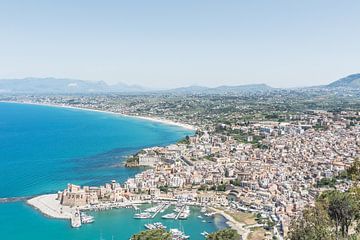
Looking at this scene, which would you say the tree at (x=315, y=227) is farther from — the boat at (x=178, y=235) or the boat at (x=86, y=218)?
the boat at (x=86, y=218)

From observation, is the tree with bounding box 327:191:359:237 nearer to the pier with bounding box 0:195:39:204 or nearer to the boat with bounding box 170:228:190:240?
the boat with bounding box 170:228:190:240

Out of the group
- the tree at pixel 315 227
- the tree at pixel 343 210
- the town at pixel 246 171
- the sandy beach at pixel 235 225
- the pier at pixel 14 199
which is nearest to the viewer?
the tree at pixel 315 227

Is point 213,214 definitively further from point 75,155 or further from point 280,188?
point 75,155

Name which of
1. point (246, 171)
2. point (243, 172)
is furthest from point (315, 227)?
point (246, 171)

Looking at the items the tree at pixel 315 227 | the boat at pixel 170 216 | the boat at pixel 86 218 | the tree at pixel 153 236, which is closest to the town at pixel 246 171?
the boat at pixel 86 218

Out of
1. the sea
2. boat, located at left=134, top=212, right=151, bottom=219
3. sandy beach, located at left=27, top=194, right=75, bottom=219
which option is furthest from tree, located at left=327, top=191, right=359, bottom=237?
sandy beach, located at left=27, top=194, right=75, bottom=219

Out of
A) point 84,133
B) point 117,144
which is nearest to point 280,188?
point 117,144

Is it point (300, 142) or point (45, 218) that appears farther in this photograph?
point (300, 142)
